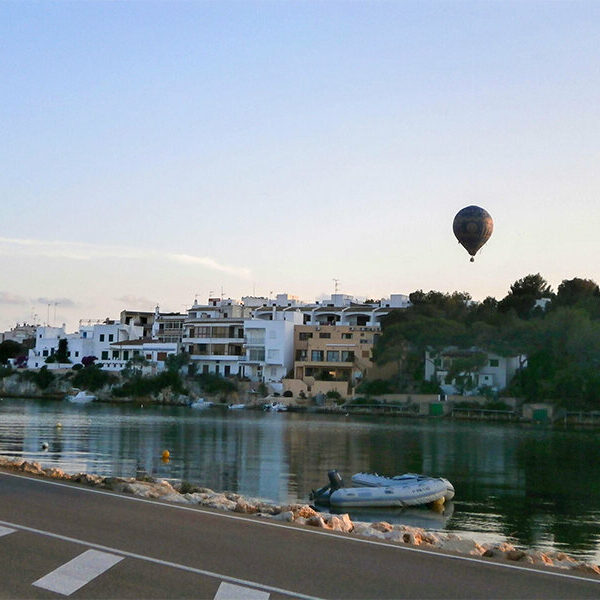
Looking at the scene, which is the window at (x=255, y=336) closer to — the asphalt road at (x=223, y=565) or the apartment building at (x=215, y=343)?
the apartment building at (x=215, y=343)

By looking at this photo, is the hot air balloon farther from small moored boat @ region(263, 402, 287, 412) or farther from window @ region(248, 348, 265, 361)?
window @ region(248, 348, 265, 361)

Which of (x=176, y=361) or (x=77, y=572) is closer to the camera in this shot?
(x=77, y=572)

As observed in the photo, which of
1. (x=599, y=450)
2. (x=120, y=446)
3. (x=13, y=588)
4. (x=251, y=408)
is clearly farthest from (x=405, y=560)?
(x=251, y=408)

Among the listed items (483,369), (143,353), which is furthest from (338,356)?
(143,353)

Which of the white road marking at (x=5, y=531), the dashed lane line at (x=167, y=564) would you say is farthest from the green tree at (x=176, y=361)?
the white road marking at (x=5, y=531)

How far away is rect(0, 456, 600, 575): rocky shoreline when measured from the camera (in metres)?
15.3

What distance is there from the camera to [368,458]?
4616 centimetres

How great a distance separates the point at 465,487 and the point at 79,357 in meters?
86.2

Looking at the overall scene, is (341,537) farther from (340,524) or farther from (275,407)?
(275,407)

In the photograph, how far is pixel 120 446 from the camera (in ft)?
154

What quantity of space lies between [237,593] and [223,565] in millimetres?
1332

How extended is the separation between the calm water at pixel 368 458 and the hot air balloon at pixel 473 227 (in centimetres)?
1137

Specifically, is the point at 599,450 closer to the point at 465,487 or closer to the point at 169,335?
the point at 465,487

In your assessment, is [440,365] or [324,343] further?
[324,343]
